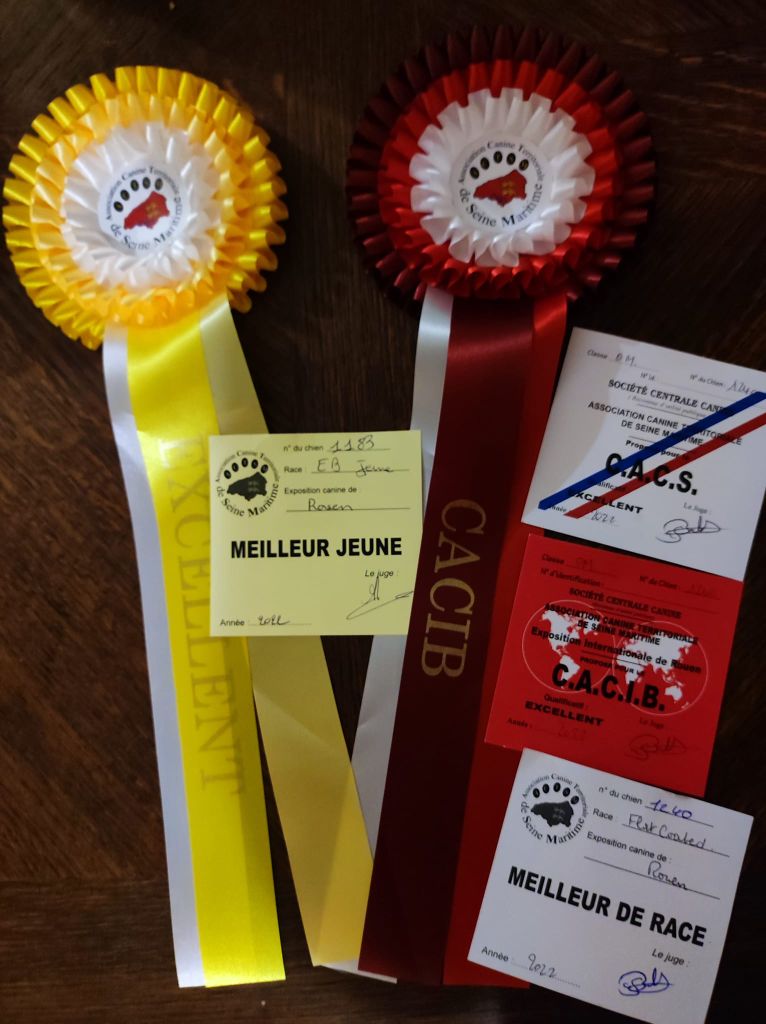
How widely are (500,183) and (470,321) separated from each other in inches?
4.5

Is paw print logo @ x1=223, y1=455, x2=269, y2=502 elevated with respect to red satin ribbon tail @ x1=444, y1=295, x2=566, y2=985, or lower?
elevated

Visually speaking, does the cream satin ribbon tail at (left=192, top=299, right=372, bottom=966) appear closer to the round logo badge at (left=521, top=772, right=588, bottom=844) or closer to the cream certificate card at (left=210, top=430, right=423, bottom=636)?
the cream certificate card at (left=210, top=430, right=423, bottom=636)

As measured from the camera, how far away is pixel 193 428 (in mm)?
650

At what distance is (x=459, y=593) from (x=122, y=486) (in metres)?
0.32

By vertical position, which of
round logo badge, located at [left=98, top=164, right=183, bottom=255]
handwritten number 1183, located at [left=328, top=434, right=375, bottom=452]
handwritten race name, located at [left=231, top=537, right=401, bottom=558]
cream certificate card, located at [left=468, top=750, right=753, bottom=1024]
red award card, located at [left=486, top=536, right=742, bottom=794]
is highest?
round logo badge, located at [left=98, top=164, right=183, bottom=255]

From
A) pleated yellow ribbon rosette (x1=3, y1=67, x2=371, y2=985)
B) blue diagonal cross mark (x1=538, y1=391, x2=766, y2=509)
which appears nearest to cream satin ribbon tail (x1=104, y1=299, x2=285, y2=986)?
pleated yellow ribbon rosette (x1=3, y1=67, x2=371, y2=985)

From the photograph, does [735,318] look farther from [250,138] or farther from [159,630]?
[159,630]

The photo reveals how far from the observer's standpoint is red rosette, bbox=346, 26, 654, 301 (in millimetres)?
594

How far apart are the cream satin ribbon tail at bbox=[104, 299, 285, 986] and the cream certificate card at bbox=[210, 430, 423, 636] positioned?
0.02m

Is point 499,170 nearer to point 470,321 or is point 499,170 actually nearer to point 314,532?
point 470,321

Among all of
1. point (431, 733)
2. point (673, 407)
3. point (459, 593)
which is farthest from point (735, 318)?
point (431, 733)
